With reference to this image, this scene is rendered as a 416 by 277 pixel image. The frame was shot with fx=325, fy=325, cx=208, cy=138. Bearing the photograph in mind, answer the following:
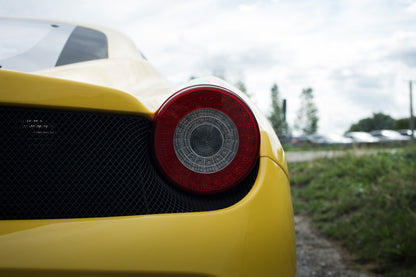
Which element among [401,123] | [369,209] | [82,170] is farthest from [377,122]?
[82,170]

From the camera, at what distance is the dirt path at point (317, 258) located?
3230 mm

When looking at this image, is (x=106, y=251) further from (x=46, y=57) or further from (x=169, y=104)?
(x=46, y=57)

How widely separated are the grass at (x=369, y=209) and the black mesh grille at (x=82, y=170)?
279cm

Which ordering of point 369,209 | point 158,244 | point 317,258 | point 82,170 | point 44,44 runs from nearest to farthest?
point 158,244 < point 82,170 < point 44,44 < point 317,258 < point 369,209

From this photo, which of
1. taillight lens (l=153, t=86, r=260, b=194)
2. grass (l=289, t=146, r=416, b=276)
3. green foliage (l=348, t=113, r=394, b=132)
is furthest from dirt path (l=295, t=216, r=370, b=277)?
green foliage (l=348, t=113, r=394, b=132)

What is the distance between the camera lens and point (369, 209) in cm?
437

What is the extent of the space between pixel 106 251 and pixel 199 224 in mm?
257

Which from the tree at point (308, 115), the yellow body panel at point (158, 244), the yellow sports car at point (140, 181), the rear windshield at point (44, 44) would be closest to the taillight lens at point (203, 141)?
the yellow sports car at point (140, 181)

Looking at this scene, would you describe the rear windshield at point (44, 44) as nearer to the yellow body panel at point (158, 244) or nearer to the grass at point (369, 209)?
the yellow body panel at point (158, 244)

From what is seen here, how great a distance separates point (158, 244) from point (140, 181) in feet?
0.76

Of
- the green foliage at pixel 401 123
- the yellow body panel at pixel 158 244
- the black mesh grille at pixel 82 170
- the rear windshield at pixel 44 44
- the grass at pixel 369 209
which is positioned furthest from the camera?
the green foliage at pixel 401 123

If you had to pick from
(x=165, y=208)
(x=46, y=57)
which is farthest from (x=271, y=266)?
(x=46, y=57)

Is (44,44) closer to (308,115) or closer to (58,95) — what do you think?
(58,95)

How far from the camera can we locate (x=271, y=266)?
94cm
